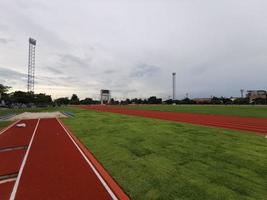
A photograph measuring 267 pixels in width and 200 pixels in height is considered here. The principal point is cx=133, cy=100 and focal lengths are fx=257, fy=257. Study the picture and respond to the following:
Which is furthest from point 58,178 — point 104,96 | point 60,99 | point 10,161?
point 60,99

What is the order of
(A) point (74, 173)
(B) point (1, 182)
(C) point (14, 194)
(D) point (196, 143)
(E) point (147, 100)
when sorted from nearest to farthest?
(C) point (14, 194), (B) point (1, 182), (A) point (74, 173), (D) point (196, 143), (E) point (147, 100)

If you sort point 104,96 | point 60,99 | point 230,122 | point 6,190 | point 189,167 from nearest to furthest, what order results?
1. point 6,190
2. point 189,167
3. point 230,122
4. point 104,96
5. point 60,99

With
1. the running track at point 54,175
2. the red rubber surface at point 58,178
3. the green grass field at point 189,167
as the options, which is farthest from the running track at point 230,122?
the red rubber surface at point 58,178

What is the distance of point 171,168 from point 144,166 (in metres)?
0.89

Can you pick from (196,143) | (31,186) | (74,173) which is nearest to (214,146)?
(196,143)

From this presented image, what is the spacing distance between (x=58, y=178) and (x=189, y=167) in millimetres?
3852

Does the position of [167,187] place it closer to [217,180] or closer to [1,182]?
[217,180]

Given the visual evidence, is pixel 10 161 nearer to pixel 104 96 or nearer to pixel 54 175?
pixel 54 175

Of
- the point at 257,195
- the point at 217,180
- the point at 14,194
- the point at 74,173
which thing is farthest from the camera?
the point at 74,173

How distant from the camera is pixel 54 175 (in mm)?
7602

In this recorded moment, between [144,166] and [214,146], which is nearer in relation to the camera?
[144,166]

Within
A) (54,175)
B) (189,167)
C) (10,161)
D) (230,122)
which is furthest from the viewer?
(230,122)

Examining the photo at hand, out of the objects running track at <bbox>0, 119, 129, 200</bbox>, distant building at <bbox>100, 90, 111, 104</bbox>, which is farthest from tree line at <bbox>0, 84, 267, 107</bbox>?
running track at <bbox>0, 119, 129, 200</bbox>

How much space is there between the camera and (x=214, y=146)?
34.6 feet
